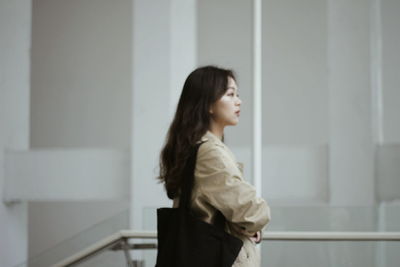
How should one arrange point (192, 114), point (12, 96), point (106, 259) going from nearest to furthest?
point (192, 114), point (106, 259), point (12, 96)

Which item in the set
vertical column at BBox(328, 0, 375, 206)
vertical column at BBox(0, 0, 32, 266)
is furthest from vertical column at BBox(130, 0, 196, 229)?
vertical column at BBox(328, 0, 375, 206)

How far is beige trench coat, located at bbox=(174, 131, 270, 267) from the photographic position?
1.81 metres

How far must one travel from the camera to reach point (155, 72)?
4574 millimetres

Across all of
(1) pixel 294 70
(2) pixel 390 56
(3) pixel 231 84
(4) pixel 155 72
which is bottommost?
(3) pixel 231 84

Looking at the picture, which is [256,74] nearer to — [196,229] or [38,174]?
[38,174]

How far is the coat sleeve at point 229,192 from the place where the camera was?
1.81 m

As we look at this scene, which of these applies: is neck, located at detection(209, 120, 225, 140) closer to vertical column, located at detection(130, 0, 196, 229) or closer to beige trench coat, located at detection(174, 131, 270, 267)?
beige trench coat, located at detection(174, 131, 270, 267)

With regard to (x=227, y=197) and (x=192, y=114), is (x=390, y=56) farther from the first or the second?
(x=227, y=197)

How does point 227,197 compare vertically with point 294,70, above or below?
below

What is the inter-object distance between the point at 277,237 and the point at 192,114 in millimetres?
1104

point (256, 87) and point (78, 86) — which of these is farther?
point (78, 86)

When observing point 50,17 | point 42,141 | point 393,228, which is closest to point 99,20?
point 50,17

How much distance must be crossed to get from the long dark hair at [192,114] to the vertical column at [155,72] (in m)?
2.54

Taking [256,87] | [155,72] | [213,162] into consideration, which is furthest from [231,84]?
[155,72]
